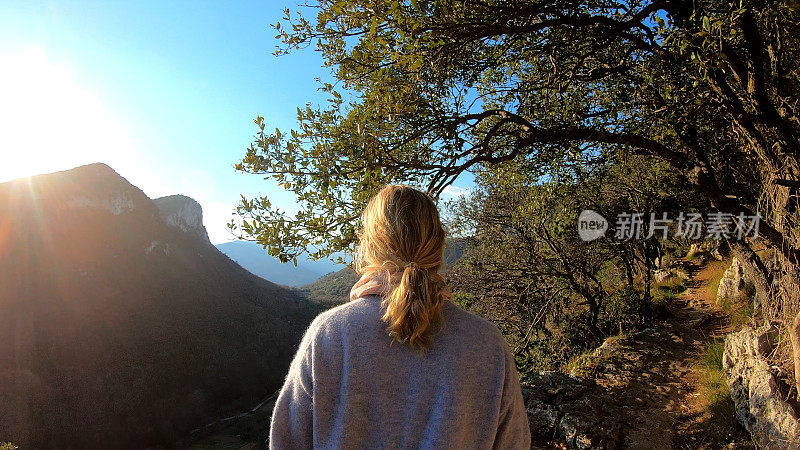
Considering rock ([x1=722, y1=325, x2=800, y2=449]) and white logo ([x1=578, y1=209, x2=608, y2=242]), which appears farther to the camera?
white logo ([x1=578, y1=209, x2=608, y2=242])

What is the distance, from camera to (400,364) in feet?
4.72

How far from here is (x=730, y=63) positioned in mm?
4512

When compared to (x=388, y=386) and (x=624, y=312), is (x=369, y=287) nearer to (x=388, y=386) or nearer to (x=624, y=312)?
(x=388, y=386)

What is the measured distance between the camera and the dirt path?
202 inches

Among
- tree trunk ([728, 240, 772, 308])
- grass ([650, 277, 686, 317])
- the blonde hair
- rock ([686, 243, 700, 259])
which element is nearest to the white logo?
grass ([650, 277, 686, 317])

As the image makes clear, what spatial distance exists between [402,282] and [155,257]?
7747 cm

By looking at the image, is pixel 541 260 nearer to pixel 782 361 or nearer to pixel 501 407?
pixel 782 361

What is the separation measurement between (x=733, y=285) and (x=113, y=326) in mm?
63963

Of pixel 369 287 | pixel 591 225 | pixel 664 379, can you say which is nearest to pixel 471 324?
pixel 369 287

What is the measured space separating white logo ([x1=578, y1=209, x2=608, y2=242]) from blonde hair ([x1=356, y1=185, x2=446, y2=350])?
9.23 meters

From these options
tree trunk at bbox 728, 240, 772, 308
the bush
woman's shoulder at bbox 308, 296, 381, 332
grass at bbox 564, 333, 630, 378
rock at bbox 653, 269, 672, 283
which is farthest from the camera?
rock at bbox 653, 269, 672, 283

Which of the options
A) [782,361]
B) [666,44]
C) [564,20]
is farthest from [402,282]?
[782,361]

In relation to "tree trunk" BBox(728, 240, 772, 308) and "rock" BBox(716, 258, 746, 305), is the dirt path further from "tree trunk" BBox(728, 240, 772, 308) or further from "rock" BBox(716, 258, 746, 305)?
"tree trunk" BBox(728, 240, 772, 308)

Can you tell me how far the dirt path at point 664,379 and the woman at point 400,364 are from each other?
4.81m
